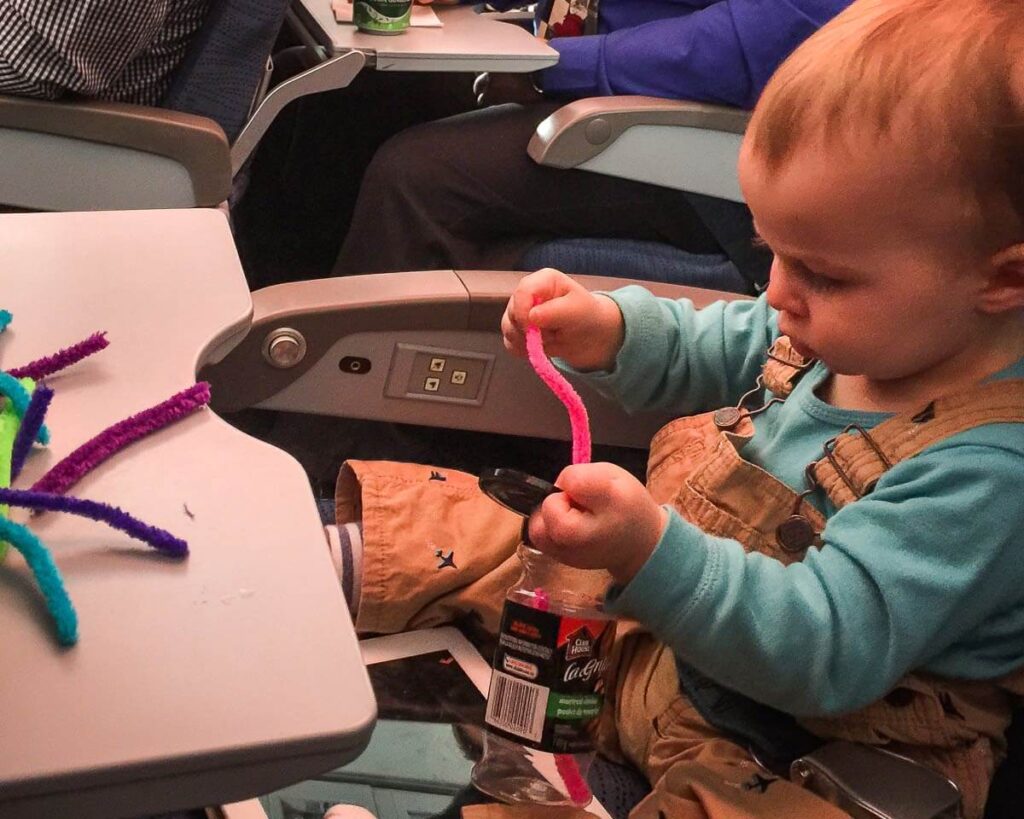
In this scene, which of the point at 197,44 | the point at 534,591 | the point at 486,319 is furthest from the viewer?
the point at 197,44

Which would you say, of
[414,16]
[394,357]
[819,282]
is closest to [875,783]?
[819,282]

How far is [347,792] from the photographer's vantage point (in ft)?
2.93

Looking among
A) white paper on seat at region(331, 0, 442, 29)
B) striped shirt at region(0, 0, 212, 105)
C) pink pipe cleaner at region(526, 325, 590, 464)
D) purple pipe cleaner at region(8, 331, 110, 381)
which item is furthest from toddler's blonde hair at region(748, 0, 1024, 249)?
white paper on seat at region(331, 0, 442, 29)

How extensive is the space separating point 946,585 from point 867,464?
4.3 inches

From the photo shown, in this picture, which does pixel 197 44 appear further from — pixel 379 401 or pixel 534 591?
pixel 534 591

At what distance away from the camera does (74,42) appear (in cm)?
135

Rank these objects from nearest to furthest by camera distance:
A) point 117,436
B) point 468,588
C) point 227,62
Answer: point 117,436
point 468,588
point 227,62

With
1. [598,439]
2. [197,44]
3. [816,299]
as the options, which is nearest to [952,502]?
[816,299]

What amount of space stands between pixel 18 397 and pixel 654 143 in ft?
3.78

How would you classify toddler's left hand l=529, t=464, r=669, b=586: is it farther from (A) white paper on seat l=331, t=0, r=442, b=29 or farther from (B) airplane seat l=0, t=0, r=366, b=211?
(A) white paper on seat l=331, t=0, r=442, b=29

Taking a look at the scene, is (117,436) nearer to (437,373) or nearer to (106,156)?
(437,373)

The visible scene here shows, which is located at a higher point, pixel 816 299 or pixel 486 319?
pixel 816 299

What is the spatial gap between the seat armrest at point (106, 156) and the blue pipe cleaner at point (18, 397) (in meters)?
0.82

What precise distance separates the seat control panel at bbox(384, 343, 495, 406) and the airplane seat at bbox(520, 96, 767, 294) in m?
0.32
